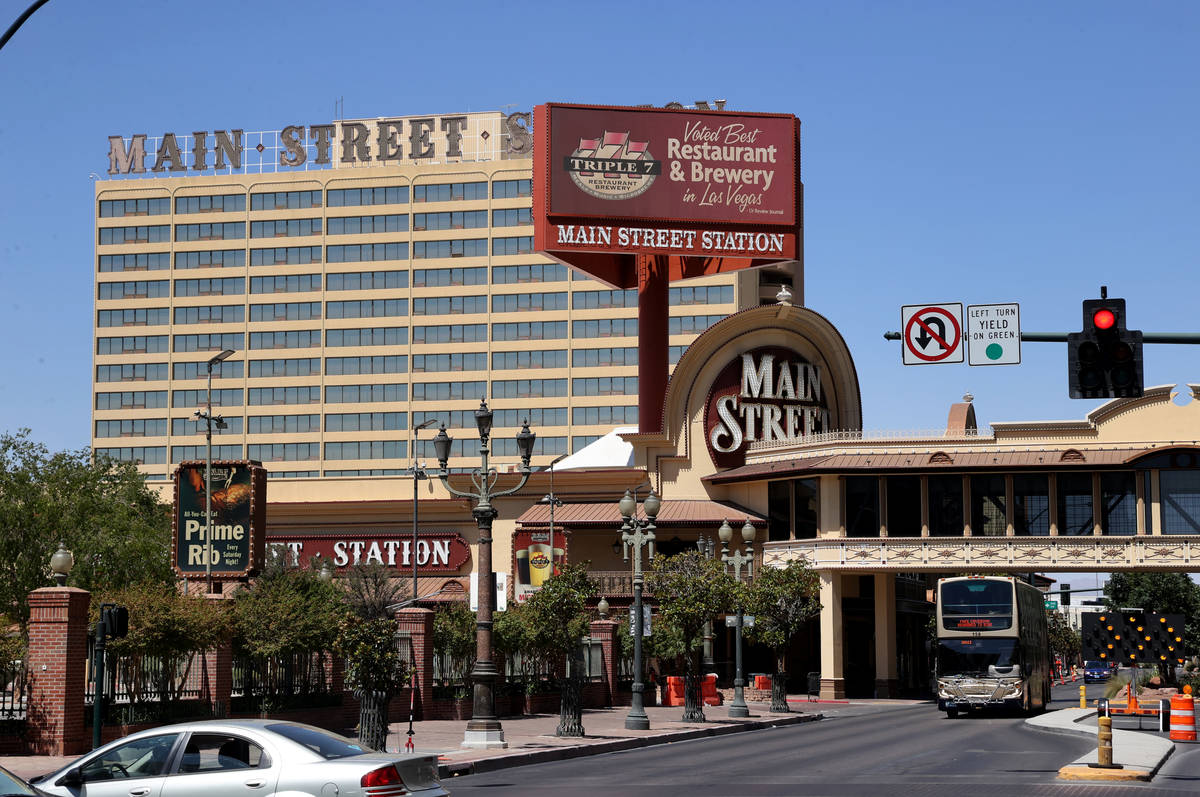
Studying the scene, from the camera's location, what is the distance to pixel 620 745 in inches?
1337

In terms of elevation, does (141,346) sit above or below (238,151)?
below

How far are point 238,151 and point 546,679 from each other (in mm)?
79163

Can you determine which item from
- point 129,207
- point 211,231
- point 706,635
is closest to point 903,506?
point 706,635

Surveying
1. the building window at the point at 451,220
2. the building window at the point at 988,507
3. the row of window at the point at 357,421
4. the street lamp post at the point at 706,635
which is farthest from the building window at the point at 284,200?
the building window at the point at 988,507

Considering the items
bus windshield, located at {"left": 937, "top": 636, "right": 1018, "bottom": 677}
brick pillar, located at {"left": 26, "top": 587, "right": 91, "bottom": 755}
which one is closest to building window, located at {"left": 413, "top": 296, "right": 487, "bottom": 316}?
bus windshield, located at {"left": 937, "top": 636, "right": 1018, "bottom": 677}

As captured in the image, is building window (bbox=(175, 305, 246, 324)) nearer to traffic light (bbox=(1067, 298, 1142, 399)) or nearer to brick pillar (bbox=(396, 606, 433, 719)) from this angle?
brick pillar (bbox=(396, 606, 433, 719))

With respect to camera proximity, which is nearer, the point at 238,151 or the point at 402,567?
the point at 402,567

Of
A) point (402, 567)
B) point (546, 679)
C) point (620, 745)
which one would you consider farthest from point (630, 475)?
point (620, 745)

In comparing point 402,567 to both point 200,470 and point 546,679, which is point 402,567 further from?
point 200,470

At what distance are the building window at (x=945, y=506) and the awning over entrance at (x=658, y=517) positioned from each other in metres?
7.81

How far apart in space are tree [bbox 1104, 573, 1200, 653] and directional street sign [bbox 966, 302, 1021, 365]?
337 feet

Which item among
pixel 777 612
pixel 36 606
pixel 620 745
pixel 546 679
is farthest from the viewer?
pixel 777 612

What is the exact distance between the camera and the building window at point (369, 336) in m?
115

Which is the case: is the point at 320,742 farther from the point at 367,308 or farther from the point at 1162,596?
the point at 1162,596
